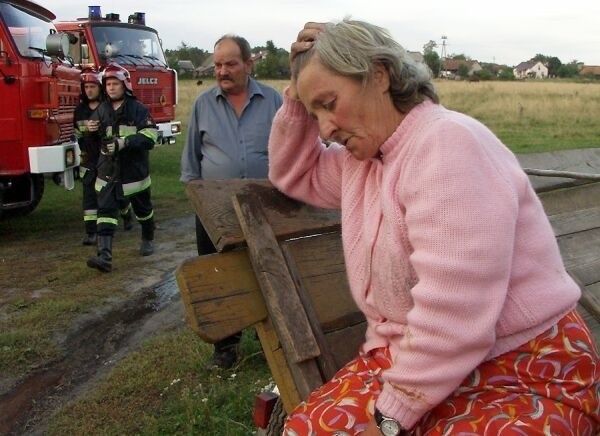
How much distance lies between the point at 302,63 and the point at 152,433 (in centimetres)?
237

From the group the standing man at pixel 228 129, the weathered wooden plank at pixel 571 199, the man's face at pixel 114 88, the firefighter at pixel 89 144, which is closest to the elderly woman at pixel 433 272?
the weathered wooden plank at pixel 571 199

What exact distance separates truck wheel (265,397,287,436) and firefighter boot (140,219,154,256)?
534cm

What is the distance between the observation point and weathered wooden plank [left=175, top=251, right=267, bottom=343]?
204cm

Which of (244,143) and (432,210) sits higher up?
(432,210)

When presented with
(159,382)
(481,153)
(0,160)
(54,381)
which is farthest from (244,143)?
(0,160)

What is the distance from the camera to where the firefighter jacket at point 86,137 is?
294 inches

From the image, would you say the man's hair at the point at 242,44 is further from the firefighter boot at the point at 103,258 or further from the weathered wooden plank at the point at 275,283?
the firefighter boot at the point at 103,258

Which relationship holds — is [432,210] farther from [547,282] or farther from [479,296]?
[547,282]

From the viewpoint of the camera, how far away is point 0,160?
764 centimetres

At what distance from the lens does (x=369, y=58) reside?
1.82 meters

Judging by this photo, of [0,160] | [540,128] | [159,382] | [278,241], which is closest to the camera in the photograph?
[278,241]

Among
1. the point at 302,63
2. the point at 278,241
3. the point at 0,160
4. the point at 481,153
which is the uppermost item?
the point at 302,63

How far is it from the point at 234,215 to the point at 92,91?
612 centimetres

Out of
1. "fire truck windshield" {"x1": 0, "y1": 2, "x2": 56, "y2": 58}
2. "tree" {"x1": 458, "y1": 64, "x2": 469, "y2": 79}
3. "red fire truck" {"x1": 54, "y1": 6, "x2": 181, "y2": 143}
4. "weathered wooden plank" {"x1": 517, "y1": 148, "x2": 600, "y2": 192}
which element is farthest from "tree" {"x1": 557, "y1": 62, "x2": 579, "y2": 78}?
"weathered wooden plank" {"x1": 517, "y1": 148, "x2": 600, "y2": 192}
